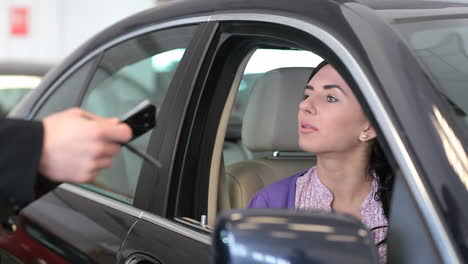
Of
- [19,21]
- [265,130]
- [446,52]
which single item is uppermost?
[19,21]

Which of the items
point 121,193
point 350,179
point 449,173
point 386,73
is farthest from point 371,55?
point 121,193

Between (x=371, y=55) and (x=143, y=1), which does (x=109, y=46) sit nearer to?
(x=371, y=55)

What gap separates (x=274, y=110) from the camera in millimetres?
2936

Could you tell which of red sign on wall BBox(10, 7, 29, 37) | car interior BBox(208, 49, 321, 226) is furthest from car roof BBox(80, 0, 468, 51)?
red sign on wall BBox(10, 7, 29, 37)

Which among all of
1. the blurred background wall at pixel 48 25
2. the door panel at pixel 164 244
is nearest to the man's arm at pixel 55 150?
the door panel at pixel 164 244

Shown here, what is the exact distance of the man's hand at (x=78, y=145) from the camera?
1522 millimetres

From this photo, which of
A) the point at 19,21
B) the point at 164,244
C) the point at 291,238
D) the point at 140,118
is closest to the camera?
the point at 291,238

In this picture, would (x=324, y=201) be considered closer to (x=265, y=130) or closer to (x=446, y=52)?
(x=265, y=130)

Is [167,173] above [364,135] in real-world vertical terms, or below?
above

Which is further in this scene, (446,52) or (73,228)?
(73,228)

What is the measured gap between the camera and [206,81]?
2543 millimetres

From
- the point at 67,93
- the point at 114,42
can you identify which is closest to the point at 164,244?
the point at 114,42

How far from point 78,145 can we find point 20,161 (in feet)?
0.35

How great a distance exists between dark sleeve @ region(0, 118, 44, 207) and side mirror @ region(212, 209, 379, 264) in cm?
33
